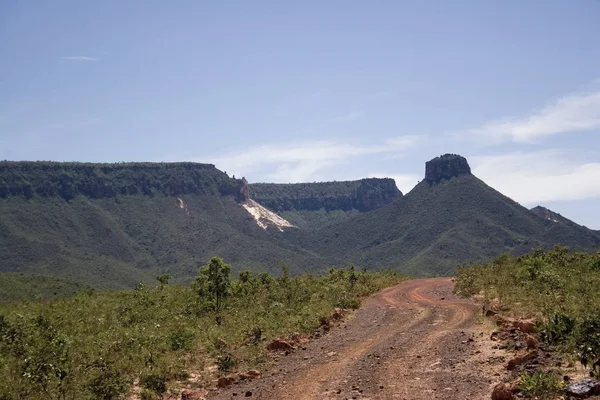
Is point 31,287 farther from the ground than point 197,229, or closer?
closer

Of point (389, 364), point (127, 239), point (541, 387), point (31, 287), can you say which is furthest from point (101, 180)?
point (541, 387)

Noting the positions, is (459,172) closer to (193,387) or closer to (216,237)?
(216,237)

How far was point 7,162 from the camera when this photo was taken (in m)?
151

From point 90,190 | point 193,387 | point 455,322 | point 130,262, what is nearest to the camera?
point 193,387

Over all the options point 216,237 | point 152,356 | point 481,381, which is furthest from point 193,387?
point 216,237

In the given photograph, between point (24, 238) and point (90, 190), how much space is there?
44551mm

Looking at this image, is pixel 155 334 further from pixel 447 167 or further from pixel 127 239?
pixel 447 167

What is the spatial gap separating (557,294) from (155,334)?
14.7 meters

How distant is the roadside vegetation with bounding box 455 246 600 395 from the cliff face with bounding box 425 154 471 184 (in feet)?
400

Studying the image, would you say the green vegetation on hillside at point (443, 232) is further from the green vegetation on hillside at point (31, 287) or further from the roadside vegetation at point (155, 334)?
the roadside vegetation at point (155, 334)

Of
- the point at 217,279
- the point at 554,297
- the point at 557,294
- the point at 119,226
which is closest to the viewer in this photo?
the point at 554,297

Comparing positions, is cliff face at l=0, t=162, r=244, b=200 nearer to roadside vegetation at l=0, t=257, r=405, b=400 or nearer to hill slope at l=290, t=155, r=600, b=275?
hill slope at l=290, t=155, r=600, b=275

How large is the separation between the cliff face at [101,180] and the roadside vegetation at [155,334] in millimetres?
131011

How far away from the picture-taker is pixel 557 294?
18734 mm
